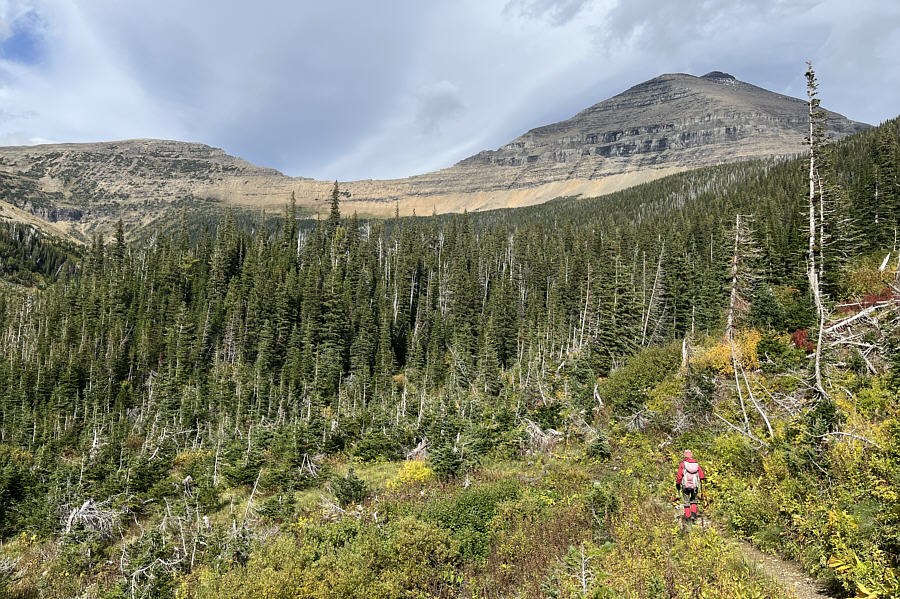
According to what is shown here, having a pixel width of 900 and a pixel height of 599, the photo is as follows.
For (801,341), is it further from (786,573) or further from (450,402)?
(450,402)

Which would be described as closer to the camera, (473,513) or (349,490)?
(473,513)

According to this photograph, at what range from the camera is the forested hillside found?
1079cm

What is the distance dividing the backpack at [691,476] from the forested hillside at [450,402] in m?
1.17

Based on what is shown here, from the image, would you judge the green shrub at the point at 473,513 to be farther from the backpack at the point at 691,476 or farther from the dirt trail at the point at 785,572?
the dirt trail at the point at 785,572

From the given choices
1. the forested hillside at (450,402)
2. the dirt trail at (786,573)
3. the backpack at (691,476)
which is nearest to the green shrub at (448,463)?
the forested hillside at (450,402)

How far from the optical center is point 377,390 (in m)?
60.8

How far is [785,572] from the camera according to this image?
8.96 meters

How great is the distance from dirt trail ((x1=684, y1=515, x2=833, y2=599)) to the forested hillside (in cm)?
34

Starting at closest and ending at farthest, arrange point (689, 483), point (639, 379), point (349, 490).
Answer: point (689, 483) → point (349, 490) → point (639, 379)

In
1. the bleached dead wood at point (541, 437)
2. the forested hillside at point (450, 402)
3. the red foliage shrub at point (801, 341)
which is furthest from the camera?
the bleached dead wood at point (541, 437)

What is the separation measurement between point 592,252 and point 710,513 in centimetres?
7547

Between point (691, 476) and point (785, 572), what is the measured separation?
282 cm

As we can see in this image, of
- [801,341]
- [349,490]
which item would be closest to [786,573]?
[349,490]

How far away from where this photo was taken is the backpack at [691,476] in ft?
37.9
